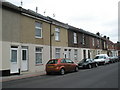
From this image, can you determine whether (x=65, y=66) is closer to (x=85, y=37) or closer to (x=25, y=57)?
(x=25, y=57)

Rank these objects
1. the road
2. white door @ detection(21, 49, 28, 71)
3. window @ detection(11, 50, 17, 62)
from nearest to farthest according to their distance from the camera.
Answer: the road → window @ detection(11, 50, 17, 62) → white door @ detection(21, 49, 28, 71)

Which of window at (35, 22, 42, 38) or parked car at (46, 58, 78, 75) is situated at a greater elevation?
window at (35, 22, 42, 38)

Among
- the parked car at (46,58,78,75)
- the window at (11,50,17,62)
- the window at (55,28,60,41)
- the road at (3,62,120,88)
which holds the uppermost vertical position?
the window at (55,28,60,41)

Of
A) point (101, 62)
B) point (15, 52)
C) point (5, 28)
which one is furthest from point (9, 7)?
point (101, 62)

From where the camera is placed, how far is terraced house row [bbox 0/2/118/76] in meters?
15.0

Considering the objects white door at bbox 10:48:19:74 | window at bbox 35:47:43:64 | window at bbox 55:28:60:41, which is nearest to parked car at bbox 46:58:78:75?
white door at bbox 10:48:19:74

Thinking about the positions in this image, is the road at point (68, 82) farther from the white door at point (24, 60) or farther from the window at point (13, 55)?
the white door at point (24, 60)

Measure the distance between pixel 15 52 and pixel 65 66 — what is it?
4.94 metres

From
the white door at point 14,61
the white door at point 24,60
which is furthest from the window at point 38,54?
Answer: the white door at point 14,61

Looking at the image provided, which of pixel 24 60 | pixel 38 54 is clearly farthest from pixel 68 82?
pixel 38 54

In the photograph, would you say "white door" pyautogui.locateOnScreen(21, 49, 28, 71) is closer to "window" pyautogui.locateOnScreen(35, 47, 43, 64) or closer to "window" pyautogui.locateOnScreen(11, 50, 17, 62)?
"window" pyautogui.locateOnScreen(11, 50, 17, 62)

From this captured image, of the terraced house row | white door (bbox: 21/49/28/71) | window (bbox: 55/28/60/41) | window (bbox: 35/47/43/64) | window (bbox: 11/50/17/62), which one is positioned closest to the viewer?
the terraced house row

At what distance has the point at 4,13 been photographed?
15.0 metres

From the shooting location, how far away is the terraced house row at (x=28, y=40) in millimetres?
15047
